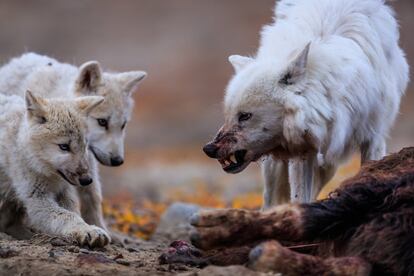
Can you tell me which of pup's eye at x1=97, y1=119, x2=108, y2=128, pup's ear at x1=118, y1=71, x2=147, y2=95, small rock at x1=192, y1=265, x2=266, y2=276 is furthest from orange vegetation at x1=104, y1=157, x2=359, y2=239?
small rock at x1=192, y1=265, x2=266, y2=276

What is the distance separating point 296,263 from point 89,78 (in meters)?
4.22

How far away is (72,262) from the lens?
16.9 ft

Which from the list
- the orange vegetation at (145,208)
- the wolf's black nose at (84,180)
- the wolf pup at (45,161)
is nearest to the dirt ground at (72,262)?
the wolf pup at (45,161)

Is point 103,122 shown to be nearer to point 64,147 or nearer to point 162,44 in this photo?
point 64,147

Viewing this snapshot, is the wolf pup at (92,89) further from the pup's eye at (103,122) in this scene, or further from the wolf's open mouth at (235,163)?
the wolf's open mouth at (235,163)

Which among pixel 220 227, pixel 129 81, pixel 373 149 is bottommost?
pixel 220 227

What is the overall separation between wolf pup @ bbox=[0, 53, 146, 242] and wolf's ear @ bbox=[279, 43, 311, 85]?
2.32 meters

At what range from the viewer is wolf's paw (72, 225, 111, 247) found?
19.9ft

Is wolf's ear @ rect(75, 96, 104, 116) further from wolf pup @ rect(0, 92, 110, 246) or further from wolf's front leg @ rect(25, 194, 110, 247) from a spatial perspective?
wolf's front leg @ rect(25, 194, 110, 247)

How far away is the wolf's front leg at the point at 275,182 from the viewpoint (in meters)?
7.58

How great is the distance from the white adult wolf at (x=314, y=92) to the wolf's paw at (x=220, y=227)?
163cm

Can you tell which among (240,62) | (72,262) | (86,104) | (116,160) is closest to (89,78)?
(116,160)

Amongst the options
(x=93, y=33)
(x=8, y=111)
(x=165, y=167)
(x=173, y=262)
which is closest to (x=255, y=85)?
(x=173, y=262)

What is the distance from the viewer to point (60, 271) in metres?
4.73
